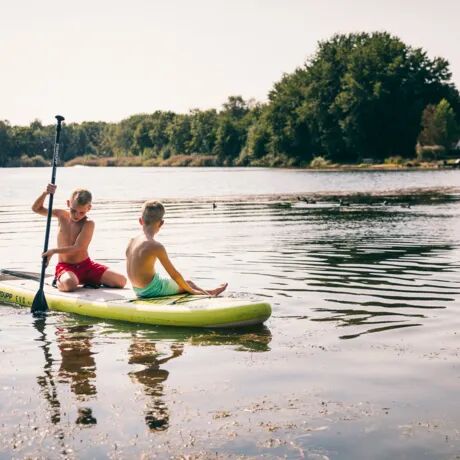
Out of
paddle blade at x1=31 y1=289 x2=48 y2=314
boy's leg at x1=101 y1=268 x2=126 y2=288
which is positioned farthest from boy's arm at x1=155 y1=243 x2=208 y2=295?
paddle blade at x1=31 y1=289 x2=48 y2=314

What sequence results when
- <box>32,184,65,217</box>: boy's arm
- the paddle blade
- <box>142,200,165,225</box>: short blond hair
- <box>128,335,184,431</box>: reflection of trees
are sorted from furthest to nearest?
1. the paddle blade
2. <box>32,184,65,217</box>: boy's arm
3. <box>142,200,165,225</box>: short blond hair
4. <box>128,335,184,431</box>: reflection of trees

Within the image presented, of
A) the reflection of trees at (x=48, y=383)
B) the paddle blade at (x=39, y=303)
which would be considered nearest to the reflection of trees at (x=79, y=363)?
the reflection of trees at (x=48, y=383)

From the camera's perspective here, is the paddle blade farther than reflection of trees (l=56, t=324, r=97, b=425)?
Yes

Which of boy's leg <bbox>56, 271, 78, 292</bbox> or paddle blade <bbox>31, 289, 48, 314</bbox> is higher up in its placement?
boy's leg <bbox>56, 271, 78, 292</bbox>

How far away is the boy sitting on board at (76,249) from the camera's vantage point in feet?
34.9

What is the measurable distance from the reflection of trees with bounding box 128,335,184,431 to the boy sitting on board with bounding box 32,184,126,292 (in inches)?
78.0

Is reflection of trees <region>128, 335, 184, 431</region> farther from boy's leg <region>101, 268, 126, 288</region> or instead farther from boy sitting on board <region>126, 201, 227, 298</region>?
boy's leg <region>101, 268, 126, 288</region>

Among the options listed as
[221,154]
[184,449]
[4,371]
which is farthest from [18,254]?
[221,154]

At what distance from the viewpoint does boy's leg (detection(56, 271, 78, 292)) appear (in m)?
10.8

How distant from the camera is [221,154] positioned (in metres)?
146

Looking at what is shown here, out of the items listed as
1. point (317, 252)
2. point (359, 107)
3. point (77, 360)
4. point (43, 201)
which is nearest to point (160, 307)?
point (77, 360)

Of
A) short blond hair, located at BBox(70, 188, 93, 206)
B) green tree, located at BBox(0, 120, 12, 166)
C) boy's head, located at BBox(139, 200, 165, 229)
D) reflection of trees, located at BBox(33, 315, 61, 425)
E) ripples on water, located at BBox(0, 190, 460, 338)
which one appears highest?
green tree, located at BBox(0, 120, 12, 166)

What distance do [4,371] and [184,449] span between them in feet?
9.21

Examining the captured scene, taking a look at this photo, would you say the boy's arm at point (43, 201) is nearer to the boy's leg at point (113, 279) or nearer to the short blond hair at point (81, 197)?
the short blond hair at point (81, 197)
